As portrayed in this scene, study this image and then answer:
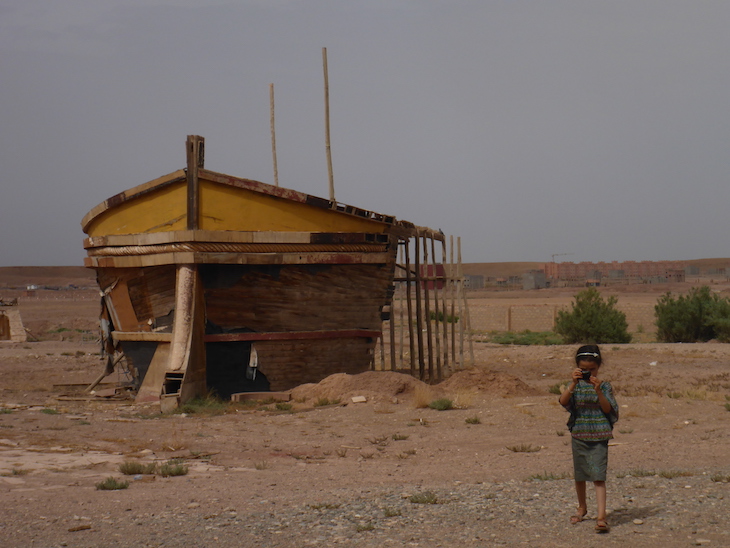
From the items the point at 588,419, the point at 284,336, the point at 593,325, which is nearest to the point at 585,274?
the point at 593,325

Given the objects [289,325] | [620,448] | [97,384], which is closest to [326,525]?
[620,448]

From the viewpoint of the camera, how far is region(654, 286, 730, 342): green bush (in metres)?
26.5

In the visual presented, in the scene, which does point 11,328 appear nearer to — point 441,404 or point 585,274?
point 441,404

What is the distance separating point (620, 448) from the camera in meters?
8.30

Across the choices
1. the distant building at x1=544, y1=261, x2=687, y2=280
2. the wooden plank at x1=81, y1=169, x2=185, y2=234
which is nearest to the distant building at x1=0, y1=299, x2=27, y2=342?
the wooden plank at x1=81, y1=169, x2=185, y2=234

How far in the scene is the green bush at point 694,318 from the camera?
1043 inches

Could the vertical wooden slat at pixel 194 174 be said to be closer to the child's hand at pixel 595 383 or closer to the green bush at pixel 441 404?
the green bush at pixel 441 404

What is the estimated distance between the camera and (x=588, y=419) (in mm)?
5582

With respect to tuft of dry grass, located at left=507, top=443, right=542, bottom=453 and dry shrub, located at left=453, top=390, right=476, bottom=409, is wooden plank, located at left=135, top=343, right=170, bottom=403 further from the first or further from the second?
tuft of dry grass, located at left=507, top=443, right=542, bottom=453

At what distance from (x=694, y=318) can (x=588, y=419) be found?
23.8m

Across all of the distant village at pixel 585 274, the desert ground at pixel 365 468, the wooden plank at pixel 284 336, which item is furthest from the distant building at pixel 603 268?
the desert ground at pixel 365 468

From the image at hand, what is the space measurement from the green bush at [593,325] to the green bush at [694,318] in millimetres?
1372

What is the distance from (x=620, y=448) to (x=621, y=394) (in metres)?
4.61

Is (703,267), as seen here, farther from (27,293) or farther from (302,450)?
(302,450)
